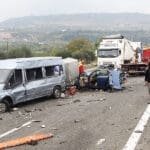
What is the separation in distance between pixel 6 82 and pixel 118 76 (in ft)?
31.5

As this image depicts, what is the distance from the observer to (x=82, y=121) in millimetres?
15305

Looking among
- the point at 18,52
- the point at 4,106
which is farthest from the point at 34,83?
the point at 18,52

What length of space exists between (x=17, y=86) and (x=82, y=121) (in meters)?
5.71

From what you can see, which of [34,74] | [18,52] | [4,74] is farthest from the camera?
[18,52]

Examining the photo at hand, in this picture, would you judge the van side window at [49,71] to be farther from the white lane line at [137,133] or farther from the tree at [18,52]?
the tree at [18,52]

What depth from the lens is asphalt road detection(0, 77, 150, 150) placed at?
1151 centimetres

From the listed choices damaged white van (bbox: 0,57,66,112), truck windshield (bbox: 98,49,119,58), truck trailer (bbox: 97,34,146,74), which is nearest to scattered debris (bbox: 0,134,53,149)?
damaged white van (bbox: 0,57,66,112)

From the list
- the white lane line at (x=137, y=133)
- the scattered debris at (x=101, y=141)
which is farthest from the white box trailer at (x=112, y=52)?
the scattered debris at (x=101, y=141)

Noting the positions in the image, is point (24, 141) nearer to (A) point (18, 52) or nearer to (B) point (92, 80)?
(B) point (92, 80)

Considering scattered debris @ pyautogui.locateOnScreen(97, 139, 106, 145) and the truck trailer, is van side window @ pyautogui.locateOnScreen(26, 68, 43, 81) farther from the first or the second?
the truck trailer

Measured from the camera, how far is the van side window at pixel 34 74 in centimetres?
2147

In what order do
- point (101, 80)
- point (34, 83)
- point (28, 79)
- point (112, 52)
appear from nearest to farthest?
point (28, 79)
point (34, 83)
point (101, 80)
point (112, 52)

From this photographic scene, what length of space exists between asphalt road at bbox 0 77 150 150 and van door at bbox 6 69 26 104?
50 cm

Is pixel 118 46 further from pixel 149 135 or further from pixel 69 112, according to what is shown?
pixel 149 135
